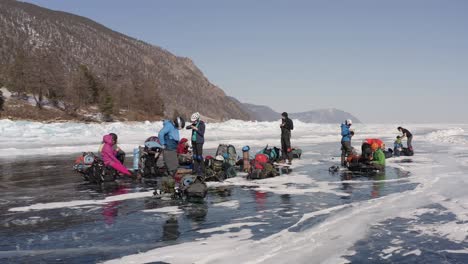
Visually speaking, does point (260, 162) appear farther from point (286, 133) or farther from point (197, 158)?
point (286, 133)

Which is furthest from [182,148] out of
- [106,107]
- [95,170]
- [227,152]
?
[106,107]

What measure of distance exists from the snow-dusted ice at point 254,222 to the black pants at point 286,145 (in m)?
4.93

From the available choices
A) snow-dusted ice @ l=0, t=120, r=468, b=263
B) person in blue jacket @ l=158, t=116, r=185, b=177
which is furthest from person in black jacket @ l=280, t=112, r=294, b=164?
person in blue jacket @ l=158, t=116, r=185, b=177

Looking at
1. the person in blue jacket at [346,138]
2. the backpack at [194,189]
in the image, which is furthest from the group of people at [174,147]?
the person in blue jacket at [346,138]

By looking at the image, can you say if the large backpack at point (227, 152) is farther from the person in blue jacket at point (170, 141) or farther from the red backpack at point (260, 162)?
the person in blue jacket at point (170, 141)

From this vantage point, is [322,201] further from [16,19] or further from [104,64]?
[16,19]

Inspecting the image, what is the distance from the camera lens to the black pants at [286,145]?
19703 mm

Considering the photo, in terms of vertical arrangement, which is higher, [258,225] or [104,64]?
[104,64]

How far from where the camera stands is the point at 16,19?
187 metres

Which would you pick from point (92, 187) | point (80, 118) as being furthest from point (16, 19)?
point (92, 187)

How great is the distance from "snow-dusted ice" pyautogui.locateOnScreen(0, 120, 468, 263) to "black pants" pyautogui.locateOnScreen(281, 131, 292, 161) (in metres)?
4.93

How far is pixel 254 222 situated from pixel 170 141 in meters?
4.85

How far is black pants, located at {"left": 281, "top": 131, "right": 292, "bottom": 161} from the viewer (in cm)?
1970

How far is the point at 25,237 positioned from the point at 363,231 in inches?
245
